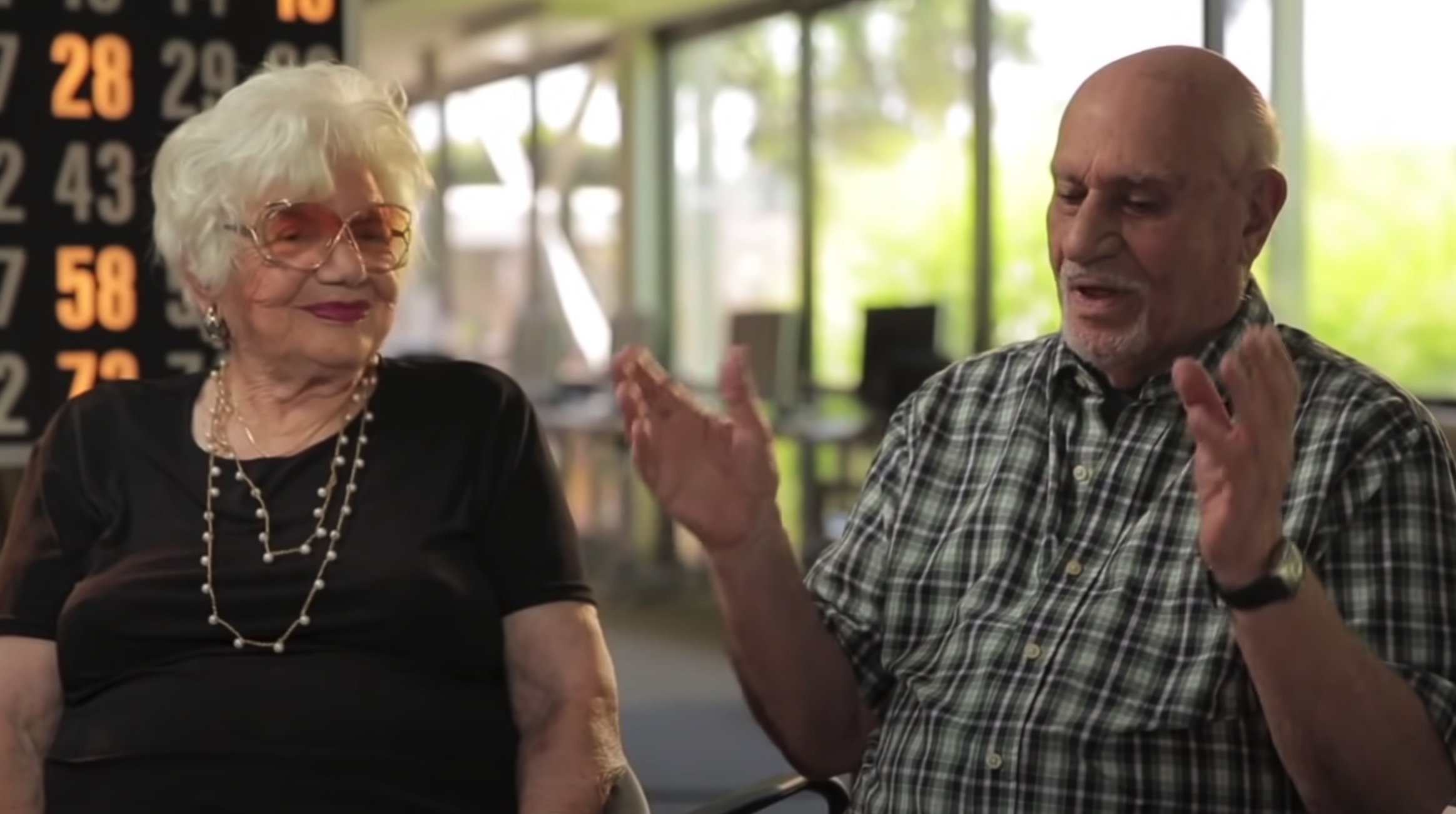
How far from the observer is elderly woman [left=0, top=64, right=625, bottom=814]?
192 cm

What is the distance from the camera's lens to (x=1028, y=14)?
7.24m

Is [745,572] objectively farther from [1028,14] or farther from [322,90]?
[1028,14]

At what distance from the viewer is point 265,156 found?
6.50 ft

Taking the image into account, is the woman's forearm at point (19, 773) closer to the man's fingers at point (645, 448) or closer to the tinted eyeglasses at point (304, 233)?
the tinted eyeglasses at point (304, 233)

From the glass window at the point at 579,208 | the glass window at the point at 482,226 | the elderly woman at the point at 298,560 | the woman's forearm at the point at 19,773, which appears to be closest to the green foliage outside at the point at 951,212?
the glass window at the point at 579,208

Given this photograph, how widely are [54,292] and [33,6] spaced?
451 millimetres

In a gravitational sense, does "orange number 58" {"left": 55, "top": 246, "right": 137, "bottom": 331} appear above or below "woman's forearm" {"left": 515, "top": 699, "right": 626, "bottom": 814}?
above

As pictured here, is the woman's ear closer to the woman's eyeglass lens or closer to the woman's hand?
the woman's eyeglass lens

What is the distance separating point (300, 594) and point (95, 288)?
3.93ft

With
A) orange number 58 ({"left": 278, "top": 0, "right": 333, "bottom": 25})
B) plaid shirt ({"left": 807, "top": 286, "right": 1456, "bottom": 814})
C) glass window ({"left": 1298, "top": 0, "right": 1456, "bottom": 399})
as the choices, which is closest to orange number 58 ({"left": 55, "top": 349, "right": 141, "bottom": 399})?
orange number 58 ({"left": 278, "top": 0, "right": 333, "bottom": 25})

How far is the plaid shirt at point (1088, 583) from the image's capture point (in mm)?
1657

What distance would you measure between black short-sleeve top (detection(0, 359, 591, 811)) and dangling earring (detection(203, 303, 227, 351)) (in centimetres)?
10

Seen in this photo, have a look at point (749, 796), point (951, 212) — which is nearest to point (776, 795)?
point (749, 796)

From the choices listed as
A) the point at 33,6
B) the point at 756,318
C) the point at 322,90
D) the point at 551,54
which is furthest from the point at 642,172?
the point at 322,90
